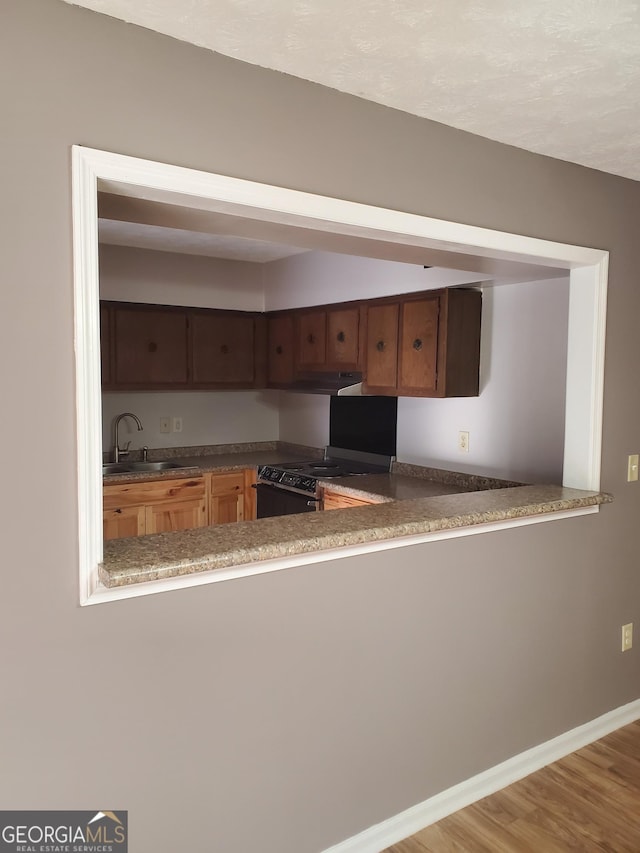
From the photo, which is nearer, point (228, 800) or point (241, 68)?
point (241, 68)

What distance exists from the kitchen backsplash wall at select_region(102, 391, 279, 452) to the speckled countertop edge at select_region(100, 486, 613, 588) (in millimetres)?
2751

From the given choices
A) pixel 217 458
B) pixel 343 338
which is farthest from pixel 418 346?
pixel 217 458

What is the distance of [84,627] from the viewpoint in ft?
5.02

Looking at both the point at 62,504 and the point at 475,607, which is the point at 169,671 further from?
the point at 475,607

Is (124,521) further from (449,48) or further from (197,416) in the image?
(449,48)

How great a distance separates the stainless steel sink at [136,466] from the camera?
13.9ft

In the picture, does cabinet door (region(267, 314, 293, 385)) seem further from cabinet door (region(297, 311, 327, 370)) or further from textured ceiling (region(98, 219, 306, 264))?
textured ceiling (region(98, 219, 306, 264))

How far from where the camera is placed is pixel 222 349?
464cm

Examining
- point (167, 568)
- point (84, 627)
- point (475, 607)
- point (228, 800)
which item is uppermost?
point (167, 568)

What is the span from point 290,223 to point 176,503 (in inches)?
102

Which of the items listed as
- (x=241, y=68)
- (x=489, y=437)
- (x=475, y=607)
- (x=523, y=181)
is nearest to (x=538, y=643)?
(x=475, y=607)

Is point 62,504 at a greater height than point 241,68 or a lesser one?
lesser

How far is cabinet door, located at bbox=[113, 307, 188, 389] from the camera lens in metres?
4.22

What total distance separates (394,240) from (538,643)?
166cm
